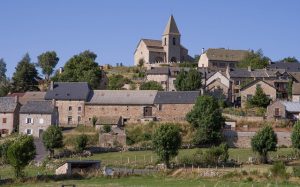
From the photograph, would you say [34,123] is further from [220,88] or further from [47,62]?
[47,62]

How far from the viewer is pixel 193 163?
55.4 m

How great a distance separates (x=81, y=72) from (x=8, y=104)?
52.9ft

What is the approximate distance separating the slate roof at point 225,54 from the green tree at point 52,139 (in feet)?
163

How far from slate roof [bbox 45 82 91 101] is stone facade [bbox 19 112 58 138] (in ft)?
15.3

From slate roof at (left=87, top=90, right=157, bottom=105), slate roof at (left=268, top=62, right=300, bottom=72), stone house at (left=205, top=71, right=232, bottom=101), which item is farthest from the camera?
A: slate roof at (left=268, top=62, right=300, bottom=72)

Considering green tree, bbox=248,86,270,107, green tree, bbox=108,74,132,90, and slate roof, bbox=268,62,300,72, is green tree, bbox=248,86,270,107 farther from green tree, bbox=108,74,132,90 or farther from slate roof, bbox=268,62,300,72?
slate roof, bbox=268,62,300,72

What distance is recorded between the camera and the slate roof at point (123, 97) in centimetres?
7550

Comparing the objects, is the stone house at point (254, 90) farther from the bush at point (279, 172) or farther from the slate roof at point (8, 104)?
the bush at point (279, 172)

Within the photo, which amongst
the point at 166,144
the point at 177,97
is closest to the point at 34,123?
the point at 177,97

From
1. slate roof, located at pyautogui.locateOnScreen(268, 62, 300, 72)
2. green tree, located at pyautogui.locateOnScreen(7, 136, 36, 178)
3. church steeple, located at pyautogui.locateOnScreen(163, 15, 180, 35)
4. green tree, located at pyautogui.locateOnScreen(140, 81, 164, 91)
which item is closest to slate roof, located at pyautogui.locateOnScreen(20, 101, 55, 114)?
green tree, located at pyautogui.locateOnScreen(140, 81, 164, 91)

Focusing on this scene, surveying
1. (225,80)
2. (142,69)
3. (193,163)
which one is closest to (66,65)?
(142,69)

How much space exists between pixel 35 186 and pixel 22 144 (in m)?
8.42

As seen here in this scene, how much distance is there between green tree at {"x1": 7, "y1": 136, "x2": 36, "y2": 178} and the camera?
162 ft

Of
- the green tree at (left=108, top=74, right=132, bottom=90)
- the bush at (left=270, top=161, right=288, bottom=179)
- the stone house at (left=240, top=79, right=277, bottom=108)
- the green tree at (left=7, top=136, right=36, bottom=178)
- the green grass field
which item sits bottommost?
the green grass field
